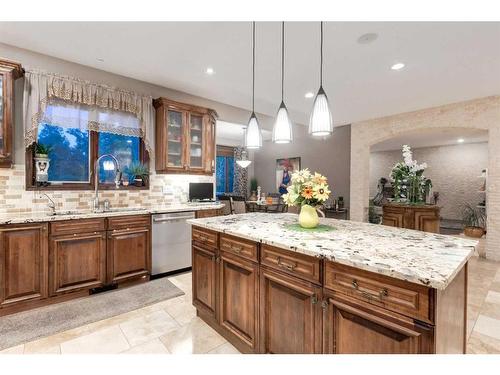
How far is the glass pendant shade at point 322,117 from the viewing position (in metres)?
1.76

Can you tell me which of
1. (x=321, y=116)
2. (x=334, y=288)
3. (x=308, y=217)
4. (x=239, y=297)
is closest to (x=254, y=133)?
(x=321, y=116)

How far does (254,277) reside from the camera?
5.53ft

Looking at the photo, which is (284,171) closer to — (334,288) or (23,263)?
(23,263)

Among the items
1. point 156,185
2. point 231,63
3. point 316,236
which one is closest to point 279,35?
point 231,63

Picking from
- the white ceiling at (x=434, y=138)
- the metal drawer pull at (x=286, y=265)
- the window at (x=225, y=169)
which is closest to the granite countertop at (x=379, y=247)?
the metal drawer pull at (x=286, y=265)

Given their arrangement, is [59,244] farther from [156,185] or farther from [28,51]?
[28,51]

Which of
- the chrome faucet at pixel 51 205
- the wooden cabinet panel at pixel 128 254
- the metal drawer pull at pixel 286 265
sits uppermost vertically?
the chrome faucet at pixel 51 205

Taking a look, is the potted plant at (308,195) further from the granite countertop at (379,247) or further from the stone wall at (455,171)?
the stone wall at (455,171)

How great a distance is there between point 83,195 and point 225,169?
617cm

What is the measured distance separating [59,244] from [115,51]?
2167mm

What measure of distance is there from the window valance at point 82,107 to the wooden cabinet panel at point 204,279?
6.82 feet

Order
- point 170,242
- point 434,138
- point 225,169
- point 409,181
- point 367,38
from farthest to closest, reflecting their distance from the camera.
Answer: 1. point 225,169
2. point 434,138
3. point 409,181
4. point 170,242
5. point 367,38

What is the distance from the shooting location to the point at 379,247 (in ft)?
4.55

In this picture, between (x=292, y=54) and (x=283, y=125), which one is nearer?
(x=283, y=125)
